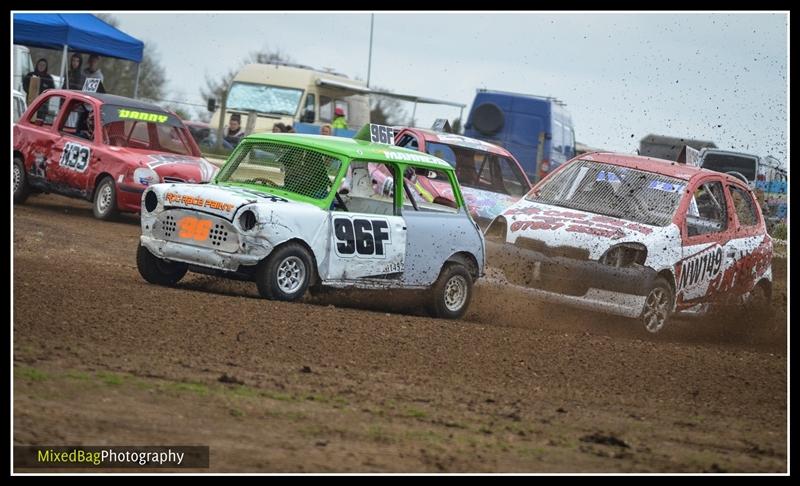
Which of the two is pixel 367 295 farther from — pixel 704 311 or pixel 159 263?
pixel 704 311

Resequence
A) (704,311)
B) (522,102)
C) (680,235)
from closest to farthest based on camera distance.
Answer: (680,235)
(704,311)
(522,102)

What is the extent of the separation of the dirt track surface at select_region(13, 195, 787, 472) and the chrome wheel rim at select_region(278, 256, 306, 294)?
261mm

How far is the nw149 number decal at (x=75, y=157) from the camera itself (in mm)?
15461

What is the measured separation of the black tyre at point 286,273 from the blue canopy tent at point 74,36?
36.2ft

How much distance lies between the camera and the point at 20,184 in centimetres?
1584

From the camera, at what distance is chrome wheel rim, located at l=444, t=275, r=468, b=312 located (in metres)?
11.1

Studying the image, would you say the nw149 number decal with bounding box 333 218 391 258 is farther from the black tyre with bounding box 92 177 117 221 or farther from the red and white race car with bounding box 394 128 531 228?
the black tyre with bounding box 92 177 117 221

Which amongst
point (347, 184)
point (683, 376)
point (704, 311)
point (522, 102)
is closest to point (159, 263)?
point (347, 184)

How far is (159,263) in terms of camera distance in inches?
406

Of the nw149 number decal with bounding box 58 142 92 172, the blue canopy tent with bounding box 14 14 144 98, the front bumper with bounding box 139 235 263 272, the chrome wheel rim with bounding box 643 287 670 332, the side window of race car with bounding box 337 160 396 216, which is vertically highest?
the blue canopy tent with bounding box 14 14 144 98

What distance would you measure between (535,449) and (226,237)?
13.1 feet

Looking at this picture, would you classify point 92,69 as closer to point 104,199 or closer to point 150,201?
point 104,199

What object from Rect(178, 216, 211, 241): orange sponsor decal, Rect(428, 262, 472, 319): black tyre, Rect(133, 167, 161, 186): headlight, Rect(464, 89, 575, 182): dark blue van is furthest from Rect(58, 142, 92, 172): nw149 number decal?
Rect(464, 89, 575, 182): dark blue van

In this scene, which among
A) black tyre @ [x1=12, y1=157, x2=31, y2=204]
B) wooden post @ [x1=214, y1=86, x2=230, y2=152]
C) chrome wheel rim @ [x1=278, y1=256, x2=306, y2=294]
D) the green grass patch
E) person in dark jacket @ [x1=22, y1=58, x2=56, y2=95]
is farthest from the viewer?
wooden post @ [x1=214, y1=86, x2=230, y2=152]
